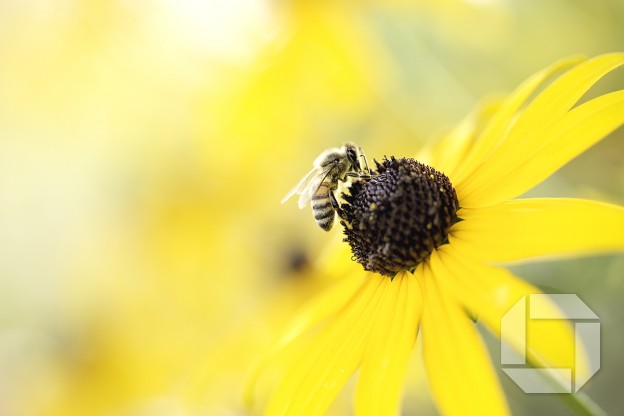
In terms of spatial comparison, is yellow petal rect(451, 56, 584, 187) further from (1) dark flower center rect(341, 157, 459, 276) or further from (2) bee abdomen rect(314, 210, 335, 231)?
(2) bee abdomen rect(314, 210, 335, 231)

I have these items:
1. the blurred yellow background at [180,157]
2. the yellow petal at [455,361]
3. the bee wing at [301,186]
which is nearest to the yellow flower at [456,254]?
the yellow petal at [455,361]

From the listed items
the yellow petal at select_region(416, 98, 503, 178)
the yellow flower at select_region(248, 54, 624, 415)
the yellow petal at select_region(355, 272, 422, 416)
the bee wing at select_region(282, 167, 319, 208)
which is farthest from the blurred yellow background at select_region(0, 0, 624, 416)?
the yellow petal at select_region(355, 272, 422, 416)

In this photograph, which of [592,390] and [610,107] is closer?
[610,107]

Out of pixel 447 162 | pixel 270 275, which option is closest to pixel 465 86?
pixel 447 162

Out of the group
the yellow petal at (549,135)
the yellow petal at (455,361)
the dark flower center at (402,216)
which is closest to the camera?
the yellow petal at (455,361)

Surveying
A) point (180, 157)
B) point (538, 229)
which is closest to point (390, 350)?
point (538, 229)

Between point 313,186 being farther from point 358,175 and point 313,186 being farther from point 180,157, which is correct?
point 180,157

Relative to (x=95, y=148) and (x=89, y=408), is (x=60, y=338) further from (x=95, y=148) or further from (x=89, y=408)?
(x=95, y=148)

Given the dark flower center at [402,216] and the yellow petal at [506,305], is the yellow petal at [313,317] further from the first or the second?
the yellow petal at [506,305]
